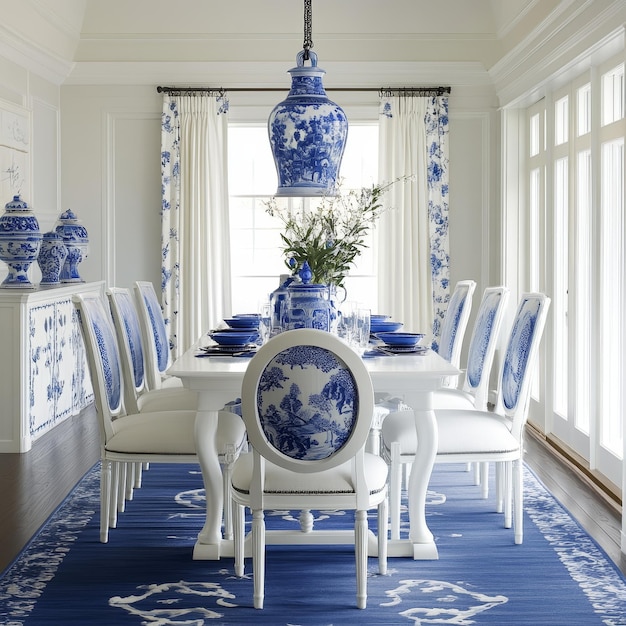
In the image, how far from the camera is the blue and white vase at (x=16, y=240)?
19.5 feet

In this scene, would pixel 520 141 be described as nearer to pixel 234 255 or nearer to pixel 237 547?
pixel 234 255

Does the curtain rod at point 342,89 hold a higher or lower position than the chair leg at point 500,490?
higher

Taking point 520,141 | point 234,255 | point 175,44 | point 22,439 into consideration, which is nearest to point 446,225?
point 520,141

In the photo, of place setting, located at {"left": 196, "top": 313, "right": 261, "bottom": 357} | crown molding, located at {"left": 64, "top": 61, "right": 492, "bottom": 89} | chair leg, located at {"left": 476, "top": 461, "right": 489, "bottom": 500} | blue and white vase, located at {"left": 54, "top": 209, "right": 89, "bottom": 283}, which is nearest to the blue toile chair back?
chair leg, located at {"left": 476, "top": 461, "right": 489, "bottom": 500}

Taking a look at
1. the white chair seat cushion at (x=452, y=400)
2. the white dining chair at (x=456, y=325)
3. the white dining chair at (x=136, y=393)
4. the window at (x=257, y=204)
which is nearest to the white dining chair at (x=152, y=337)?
the white dining chair at (x=136, y=393)

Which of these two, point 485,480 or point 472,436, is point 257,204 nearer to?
point 485,480

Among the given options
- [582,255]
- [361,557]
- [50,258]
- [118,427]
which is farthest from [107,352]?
[582,255]

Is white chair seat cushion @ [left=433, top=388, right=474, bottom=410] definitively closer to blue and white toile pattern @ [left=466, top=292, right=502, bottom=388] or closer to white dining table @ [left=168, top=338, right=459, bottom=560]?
blue and white toile pattern @ [left=466, top=292, right=502, bottom=388]

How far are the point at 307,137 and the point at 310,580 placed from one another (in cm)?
197

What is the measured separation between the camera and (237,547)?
3551 millimetres

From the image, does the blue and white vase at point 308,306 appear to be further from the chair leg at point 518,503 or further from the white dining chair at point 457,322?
the white dining chair at point 457,322

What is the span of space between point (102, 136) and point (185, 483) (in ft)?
12.2

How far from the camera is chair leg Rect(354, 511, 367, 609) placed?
10.5 ft

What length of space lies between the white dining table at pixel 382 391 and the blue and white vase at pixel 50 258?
306 cm
